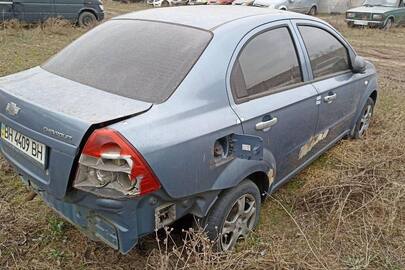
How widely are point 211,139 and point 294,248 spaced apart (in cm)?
104

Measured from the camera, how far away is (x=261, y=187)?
2.79 m

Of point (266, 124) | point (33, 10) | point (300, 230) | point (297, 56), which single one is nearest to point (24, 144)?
point (266, 124)

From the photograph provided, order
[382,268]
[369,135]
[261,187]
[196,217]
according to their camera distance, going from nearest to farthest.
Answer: [196,217] < [382,268] < [261,187] < [369,135]


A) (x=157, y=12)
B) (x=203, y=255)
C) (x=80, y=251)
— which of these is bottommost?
(x=80, y=251)

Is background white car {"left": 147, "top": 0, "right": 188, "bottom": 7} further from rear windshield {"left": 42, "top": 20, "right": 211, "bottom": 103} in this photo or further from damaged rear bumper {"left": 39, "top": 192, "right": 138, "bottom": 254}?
damaged rear bumper {"left": 39, "top": 192, "right": 138, "bottom": 254}

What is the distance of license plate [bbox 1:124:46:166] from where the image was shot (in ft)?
6.57

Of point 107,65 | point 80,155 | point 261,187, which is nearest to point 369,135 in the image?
point 261,187

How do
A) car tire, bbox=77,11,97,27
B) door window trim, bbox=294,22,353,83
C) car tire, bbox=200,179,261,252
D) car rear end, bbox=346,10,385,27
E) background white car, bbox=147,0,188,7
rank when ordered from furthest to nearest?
background white car, bbox=147,0,188,7 < car rear end, bbox=346,10,385,27 < car tire, bbox=77,11,97,27 < door window trim, bbox=294,22,353,83 < car tire, bbox=200,179,261,252

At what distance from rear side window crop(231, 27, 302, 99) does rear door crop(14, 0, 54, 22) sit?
32.6ft

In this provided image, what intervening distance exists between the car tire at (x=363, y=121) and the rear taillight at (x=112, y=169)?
3205 mm

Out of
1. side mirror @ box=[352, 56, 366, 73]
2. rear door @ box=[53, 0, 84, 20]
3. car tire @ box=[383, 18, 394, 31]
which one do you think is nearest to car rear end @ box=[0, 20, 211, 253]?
side mirror @ box=[352, 56, 366, 73]

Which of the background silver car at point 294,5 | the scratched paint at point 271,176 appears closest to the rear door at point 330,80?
the scratched paint at point 271,176

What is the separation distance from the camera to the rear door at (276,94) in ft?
7.92

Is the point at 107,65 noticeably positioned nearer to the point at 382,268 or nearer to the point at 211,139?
the point at 211,139
